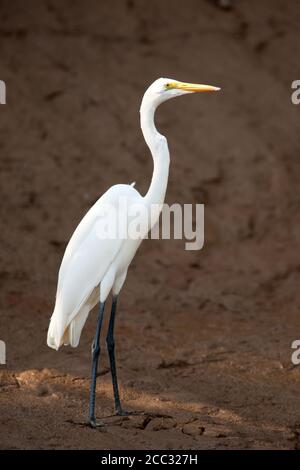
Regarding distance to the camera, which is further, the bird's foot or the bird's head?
the bird's head

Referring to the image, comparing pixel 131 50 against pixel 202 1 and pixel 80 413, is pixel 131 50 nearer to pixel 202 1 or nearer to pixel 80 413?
pixel 202 1

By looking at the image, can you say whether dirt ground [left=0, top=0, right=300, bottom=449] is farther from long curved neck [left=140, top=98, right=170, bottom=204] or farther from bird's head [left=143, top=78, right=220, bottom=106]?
bird's head [left=143, top=78, right=220, bottom=106]

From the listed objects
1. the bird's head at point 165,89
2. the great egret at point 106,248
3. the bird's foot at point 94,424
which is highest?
the bird's head at point 165,89

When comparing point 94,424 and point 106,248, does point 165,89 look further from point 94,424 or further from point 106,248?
point 94,424

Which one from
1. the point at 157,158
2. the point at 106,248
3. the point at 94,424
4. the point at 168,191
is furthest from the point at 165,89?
the point at 168,191

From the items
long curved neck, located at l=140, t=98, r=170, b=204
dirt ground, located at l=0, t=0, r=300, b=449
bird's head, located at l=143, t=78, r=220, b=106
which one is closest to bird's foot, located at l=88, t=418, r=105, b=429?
dirt ground, located at l=0, t=0, r=300, b=449

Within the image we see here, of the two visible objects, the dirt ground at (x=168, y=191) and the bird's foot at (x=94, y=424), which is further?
the dirt ground at (x=168, y=191)

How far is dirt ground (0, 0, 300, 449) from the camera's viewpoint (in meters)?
Answer: 5.47

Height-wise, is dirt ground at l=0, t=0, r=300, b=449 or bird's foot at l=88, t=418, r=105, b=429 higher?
dirt ground at l=0, t=0, r=300, b=449

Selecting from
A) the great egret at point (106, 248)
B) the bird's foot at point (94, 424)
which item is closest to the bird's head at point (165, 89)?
the great egret at point (106, 248)

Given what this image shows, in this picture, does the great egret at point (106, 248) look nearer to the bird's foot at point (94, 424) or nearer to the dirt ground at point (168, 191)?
the bird's foot at point (94, 424)

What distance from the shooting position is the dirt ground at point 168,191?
547cm

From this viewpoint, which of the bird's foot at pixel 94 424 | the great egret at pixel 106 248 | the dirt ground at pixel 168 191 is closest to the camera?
the bird's foot at pixel 94 424

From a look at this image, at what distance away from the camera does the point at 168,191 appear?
8.41 m
